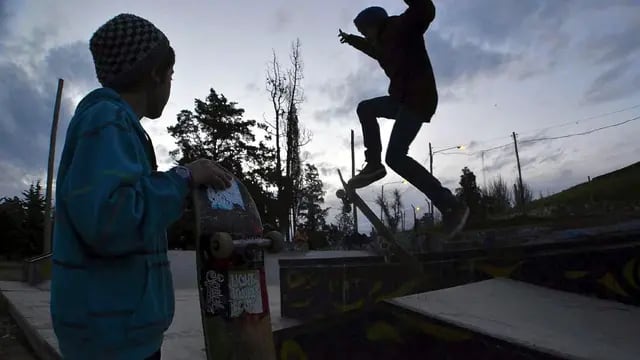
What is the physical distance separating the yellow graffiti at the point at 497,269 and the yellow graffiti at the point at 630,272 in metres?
0.79

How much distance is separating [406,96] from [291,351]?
6.41 feet

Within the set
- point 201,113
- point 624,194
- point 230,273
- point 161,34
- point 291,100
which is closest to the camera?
point 161,34

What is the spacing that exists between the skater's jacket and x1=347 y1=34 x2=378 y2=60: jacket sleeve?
252 millimetres

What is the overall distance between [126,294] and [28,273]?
13825 mm

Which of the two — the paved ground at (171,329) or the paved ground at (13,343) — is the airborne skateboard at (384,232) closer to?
the paved ground at (171,329)

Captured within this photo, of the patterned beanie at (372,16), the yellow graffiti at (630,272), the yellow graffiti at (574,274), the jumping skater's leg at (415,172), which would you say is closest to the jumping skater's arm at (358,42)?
the patterned beanie at (372,16)

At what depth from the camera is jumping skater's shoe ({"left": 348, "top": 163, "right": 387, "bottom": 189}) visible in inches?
142

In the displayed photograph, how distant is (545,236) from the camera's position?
4805mm

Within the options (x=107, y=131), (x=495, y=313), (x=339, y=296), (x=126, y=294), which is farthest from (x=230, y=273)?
(x=339, y=296)

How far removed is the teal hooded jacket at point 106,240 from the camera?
989mm

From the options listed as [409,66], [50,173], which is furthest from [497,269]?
[50,173]

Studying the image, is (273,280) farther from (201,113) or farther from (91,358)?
(201,113)

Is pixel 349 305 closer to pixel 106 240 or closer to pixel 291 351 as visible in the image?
pixel 291 351

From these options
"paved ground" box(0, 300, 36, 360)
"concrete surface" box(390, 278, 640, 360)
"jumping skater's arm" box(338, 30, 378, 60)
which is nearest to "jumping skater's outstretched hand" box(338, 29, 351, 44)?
"jumping skater's arm" box(338, 30, 378, 60)
